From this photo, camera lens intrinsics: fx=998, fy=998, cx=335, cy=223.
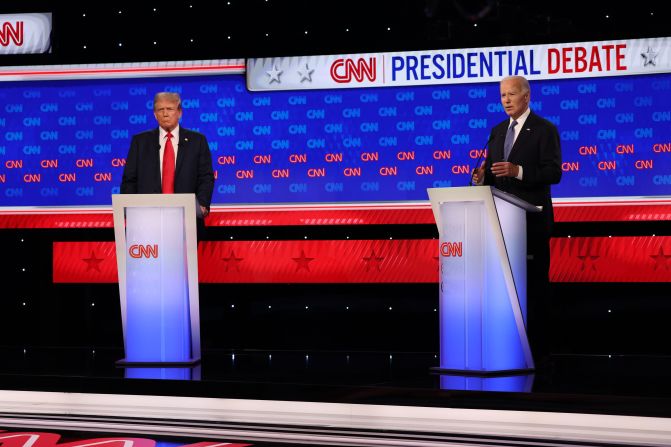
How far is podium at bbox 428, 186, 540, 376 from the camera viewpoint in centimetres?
439

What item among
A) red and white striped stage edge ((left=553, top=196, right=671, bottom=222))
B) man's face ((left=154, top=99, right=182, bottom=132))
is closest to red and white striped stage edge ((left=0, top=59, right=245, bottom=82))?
man's face ((left=154, top=99, right=182, bottom=132))

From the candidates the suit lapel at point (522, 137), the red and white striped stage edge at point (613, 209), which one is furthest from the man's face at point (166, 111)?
the red and white striped stage edge at point (613, 209)

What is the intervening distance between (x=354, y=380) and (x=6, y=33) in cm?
396

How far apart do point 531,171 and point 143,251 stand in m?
1.91

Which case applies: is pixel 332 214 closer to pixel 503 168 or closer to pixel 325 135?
pixel 325 135

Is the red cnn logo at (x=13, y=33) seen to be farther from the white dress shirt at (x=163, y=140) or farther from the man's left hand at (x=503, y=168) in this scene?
the man's left hand at (x=503, y=168)

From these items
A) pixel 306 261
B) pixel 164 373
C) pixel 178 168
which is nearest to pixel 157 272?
pixel 164 373

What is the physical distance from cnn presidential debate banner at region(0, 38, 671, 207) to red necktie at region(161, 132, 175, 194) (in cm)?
106

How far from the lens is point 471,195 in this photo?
4375mm

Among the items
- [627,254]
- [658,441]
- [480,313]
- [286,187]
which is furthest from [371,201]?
[658,441]

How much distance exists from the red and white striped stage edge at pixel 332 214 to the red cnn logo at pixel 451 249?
5.86 ft

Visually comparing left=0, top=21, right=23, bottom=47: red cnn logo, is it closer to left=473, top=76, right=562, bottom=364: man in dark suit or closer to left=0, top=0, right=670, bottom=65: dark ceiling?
left=0, top=0, right=670, bottom=65: dark ceiling

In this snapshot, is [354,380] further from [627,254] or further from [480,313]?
[627,254]

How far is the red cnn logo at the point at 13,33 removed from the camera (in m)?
6.85
